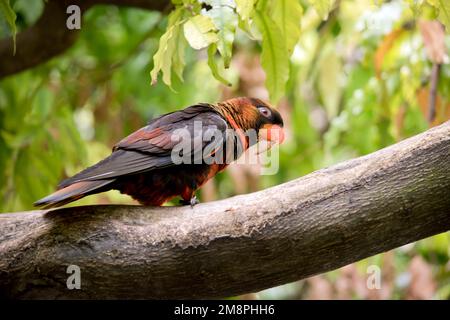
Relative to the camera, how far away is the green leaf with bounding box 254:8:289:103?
2367 millimetres

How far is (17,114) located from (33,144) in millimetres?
682

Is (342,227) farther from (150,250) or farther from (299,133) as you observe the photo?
(299,133)

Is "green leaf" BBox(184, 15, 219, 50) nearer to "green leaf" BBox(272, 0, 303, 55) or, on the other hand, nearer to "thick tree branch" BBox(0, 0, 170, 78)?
"green leaf" BBox(272, 0, 303, 55)

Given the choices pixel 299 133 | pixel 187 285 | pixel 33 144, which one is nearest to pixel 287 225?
pixel 187 285

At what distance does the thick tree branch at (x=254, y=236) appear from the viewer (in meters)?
2.23

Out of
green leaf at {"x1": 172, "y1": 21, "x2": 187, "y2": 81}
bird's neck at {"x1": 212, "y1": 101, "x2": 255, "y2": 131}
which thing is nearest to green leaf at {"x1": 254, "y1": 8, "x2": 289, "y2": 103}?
green leaf at {"x1": 172, "y1": 21, "x2": 187, "y2": 81}

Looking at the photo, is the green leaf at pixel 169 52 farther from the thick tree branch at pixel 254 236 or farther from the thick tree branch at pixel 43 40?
the thick tree branch at pixel 43 40

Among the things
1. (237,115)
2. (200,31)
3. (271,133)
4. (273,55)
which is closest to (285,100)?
(271,133)

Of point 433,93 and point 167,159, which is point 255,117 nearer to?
point 167,159

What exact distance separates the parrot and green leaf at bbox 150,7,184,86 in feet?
1.72

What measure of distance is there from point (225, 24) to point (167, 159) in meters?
0.74

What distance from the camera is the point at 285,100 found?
17.9 feet

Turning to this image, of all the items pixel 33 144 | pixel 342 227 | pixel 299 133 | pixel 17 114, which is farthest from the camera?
pixel 299 133

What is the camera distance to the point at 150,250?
91.8 inches
